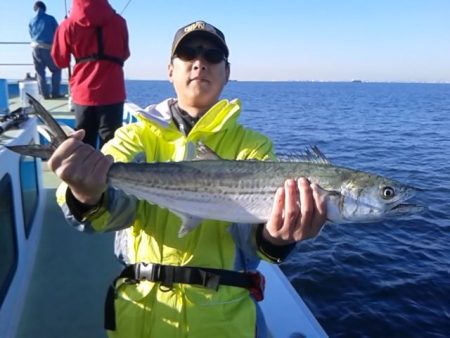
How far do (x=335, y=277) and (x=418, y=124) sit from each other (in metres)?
28.2

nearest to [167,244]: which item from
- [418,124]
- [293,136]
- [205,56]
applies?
[205,56]

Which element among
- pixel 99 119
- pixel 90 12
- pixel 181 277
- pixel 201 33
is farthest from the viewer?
pixel 99 119

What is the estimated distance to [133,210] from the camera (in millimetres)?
2562

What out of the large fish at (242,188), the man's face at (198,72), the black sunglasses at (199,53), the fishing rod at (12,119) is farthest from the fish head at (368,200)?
the fishing rod at (12,119)

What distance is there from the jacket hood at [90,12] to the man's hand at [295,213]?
390 centimetres

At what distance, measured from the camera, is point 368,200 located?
2.70 metres

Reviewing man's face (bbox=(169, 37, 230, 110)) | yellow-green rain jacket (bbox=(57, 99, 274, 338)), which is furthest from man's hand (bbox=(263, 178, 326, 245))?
man's face (bbox=(169, 37, 230, 110))

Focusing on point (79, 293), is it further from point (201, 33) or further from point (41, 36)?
point (41, 36)

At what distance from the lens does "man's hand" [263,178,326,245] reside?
243 cm

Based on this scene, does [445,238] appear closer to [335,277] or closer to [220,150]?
[335,277]

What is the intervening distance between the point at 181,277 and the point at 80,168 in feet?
2.67

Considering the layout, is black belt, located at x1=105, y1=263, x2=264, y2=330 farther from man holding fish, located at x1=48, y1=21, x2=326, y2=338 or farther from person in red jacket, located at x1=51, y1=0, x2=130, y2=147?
person in red jacket, located at x1=51, y1=0, x2=130, y2=147

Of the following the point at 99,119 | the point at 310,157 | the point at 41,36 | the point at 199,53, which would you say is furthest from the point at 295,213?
the point at 41,36

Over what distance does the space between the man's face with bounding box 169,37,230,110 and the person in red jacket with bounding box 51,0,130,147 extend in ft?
9.23
